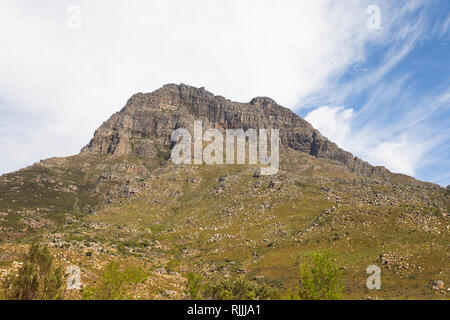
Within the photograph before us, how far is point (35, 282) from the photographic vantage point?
53.6 ft

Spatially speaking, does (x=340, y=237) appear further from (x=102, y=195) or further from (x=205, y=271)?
(x=102, y=195)

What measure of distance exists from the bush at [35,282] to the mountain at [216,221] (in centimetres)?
1164

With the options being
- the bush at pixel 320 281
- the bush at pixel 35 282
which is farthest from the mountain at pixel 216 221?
the bush at pixel 320 281

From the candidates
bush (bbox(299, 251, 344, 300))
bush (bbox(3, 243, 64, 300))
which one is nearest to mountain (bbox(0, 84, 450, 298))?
bush (bbox(3, 243, 64, 300))

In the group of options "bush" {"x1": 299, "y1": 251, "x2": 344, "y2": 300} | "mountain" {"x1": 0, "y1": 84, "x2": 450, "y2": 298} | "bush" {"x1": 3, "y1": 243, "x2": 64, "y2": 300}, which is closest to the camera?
"bush" {"x1": 3, "y1": 243, "x2": 64, "y2": 300}

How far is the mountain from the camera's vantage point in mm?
39719

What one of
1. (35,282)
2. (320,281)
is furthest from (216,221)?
(35,282)

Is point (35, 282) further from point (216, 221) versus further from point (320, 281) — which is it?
point (216, 221)

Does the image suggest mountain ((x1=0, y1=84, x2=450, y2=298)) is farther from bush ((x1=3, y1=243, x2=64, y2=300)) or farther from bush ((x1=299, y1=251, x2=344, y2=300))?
bush ((x1=299, y1=251, x2=344, y2=300))

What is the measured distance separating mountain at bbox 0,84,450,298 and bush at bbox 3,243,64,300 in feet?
38.2

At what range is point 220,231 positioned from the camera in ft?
254

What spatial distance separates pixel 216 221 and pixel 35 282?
70514 millimetres
